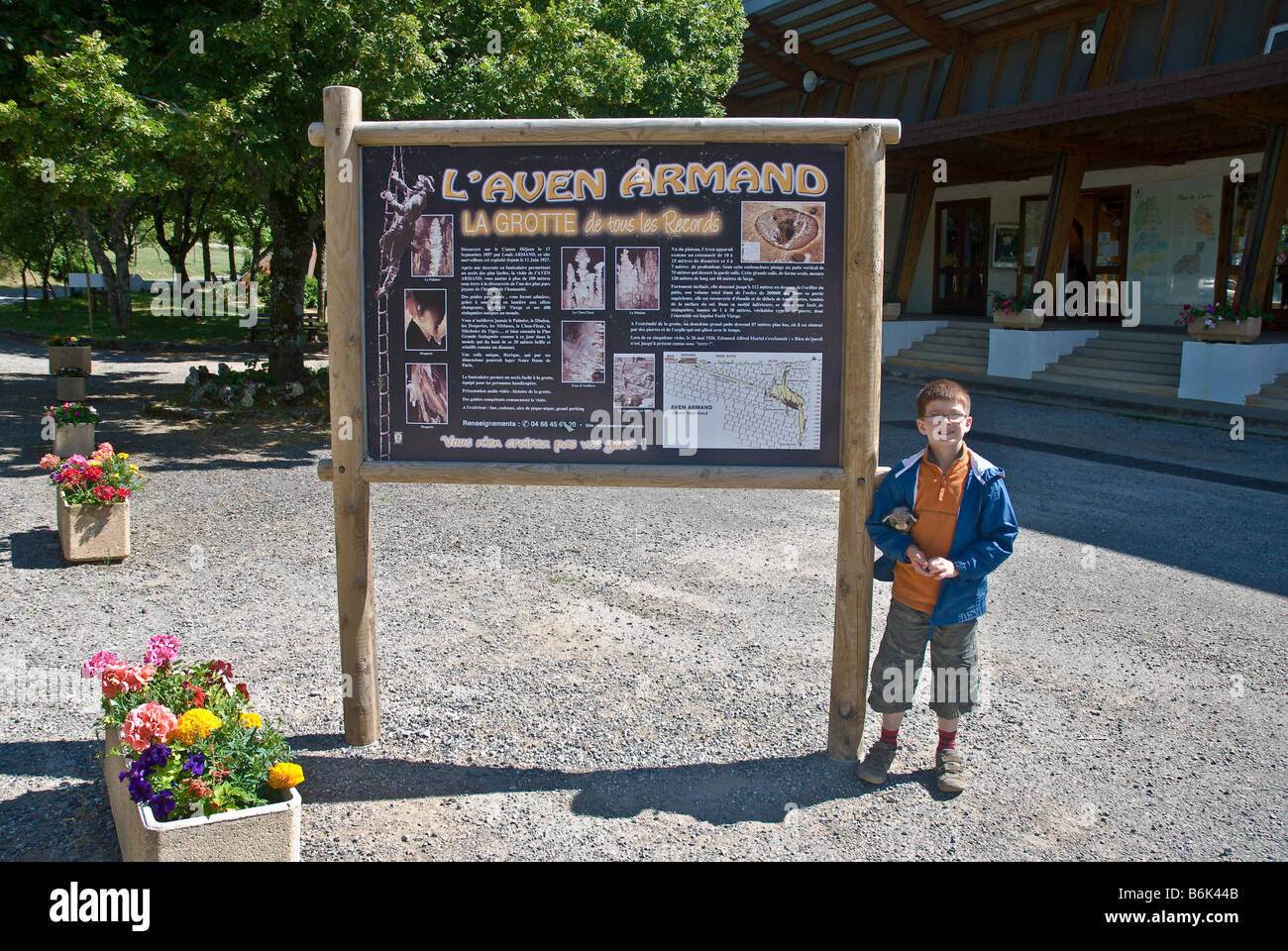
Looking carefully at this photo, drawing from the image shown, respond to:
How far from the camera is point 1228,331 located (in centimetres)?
1461

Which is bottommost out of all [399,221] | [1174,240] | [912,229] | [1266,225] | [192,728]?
[192,728]

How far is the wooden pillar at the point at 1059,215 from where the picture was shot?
18.7m

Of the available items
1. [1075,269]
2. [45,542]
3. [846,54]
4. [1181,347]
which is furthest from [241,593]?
[846,54]

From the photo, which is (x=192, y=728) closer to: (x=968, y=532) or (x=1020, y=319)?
(x=968, y=532)

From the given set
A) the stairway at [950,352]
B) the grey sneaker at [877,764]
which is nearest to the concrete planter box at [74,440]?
the grey sneaker at [877,764]

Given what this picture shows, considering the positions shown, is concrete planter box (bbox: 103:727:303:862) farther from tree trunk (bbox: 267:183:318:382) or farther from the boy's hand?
tree trunk (bbox: 267:183:318:382)

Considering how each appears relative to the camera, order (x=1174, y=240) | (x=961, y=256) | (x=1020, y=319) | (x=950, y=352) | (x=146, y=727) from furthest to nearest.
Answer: (x=961, y=256) < (x=1174, y=240) < (x=950, y=352) < (x=1020, y=319) < (x=146, y=727)

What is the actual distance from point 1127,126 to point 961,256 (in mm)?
8849

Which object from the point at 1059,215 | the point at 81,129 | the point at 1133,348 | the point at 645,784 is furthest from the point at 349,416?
the point at 1059,215

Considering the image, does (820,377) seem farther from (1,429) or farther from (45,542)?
(1,429)

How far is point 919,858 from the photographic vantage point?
3531mm

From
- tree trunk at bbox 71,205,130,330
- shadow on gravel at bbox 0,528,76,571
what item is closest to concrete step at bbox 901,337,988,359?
shadow on gravel at bbox 0,528,76,571

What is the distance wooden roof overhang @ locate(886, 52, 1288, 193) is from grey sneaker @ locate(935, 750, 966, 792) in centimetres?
1332

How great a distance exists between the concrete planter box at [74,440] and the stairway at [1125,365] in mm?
14253
